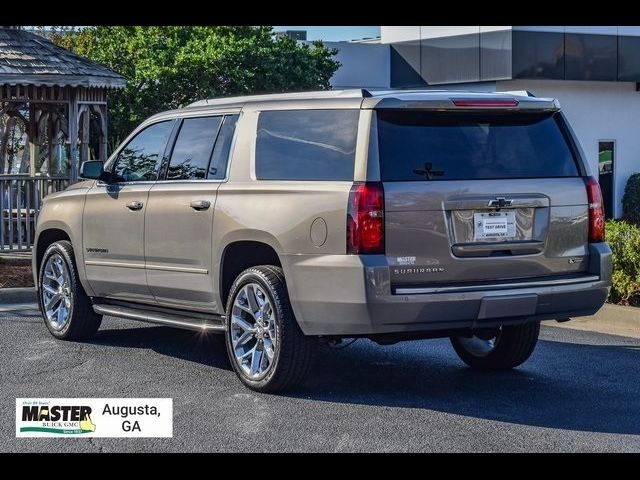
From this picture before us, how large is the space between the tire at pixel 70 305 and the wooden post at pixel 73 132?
7.24 meters

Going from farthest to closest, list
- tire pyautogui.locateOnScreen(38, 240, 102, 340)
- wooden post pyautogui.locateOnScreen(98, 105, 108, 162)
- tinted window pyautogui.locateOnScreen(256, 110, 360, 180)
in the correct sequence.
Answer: wooden post pyautogui.locateOnScreen(98, 105, 108, 162)
tire pyautogui.locateOnScreen(38, 240, 102, 340)
tinted window pyautogui.locateOnScreen(256, 110, 360, 180)

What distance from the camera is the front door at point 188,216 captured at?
27.9ft

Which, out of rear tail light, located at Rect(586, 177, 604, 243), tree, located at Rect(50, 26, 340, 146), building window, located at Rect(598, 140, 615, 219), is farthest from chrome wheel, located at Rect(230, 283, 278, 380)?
building window, located at Rect(598, 140, 615, 219)

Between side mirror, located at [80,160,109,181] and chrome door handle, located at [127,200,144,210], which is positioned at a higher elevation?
side mirror, located at [80,160,109,181]

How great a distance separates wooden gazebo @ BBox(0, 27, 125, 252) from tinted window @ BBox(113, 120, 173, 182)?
6.48 m

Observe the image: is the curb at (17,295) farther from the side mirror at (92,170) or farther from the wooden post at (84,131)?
the wooden post at (84,131)

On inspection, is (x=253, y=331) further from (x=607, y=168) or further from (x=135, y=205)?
(x=607, y=168)

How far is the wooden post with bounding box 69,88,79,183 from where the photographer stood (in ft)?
57.2

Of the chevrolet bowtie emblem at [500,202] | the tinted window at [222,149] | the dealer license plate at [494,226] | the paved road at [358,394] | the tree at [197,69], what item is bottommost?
the paved road at [358,394]

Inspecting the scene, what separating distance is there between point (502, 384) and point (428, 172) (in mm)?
1753

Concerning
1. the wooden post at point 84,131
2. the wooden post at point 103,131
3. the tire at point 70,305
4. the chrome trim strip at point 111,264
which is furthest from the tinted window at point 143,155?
the wooden post at point 103,131

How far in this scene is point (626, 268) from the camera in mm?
11391

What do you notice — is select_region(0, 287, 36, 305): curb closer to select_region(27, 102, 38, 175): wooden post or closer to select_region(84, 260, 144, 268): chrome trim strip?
select_region(84, 260, 144, 268): chrome trim strip

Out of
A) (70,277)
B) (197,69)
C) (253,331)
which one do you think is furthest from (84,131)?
(253,331)
